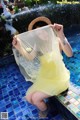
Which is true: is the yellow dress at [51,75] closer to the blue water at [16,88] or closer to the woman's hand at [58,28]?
the woman's hand at [58,28]

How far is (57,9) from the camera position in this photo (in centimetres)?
951

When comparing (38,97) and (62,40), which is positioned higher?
(62,40)

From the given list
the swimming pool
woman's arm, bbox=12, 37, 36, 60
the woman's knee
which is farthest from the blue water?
woman's arm, bbox=12, 37, 36, 60

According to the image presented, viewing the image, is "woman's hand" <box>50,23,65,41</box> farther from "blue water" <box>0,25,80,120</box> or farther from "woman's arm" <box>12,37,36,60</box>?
"blue water" <box>0,25,80,120</box>

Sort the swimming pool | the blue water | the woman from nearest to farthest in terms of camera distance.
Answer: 1. the woman
2. the blue water
3. the swimming pool

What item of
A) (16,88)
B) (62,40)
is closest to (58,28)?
(62,40)

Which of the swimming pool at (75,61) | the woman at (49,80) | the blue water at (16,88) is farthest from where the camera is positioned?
the swimming pool at (75,61)

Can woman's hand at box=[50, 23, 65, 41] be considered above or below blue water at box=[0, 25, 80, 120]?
above

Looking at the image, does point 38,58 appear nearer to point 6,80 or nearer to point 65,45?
point 65,45

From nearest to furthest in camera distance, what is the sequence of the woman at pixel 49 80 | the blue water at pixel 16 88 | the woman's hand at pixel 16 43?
the woman's hand at pixel 16 43, the woman at pixel 49 80, the blue water at pixel 16 88

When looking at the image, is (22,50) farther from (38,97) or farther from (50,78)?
(38,97)

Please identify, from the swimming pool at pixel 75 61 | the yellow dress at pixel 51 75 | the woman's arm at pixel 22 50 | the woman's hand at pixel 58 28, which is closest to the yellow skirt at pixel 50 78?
the yellow dress at pixel 51 75

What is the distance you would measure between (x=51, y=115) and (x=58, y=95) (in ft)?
1.25

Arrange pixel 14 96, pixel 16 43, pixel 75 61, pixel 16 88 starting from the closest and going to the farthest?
1. pixel 16 43
2. pixel 14 96
3. pixel 16 88
4. pixel 75 61
